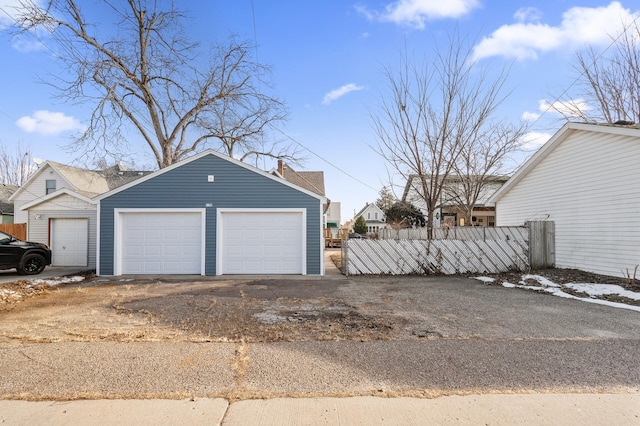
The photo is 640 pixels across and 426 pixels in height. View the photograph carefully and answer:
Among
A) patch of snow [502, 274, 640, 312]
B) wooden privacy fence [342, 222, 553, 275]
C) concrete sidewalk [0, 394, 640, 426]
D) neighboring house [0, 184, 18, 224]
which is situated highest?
neighboring house [0, 184, 18, 224]

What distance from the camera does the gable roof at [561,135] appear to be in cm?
862

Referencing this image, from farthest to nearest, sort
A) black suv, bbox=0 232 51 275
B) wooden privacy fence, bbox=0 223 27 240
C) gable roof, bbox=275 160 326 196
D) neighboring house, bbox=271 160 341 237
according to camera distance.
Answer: gable roof, bbox=275 160 326 196 < neighboring house, bbox=271 160 341 237 < wooden privacy fence, bbox=0 223 27 240 < black suv, bbox=0 232 51 275

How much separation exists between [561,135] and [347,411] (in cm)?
1159

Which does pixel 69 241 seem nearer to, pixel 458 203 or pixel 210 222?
pixel 210 222

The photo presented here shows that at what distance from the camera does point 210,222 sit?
35.7ft

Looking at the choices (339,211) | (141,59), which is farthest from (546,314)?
(339,211)

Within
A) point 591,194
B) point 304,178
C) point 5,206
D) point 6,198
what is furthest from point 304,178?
point 6,198

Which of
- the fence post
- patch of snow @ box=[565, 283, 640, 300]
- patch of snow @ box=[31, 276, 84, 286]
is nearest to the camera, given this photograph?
patch of snow @ box=[565, 283, 640, 300]

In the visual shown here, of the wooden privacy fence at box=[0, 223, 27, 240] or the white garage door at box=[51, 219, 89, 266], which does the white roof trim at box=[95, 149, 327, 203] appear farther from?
the wooden privacy fence at box=[0, 223, 27, 240]

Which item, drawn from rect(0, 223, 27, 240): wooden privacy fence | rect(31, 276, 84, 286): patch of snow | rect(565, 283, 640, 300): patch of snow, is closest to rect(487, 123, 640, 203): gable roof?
rect(565, 283, 640, 300): patch of snow

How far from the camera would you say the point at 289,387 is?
317 cm

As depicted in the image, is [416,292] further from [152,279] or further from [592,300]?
[152,279]

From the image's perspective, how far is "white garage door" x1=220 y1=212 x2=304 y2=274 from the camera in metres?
10.9

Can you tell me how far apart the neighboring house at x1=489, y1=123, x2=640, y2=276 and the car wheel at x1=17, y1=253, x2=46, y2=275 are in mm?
16782
